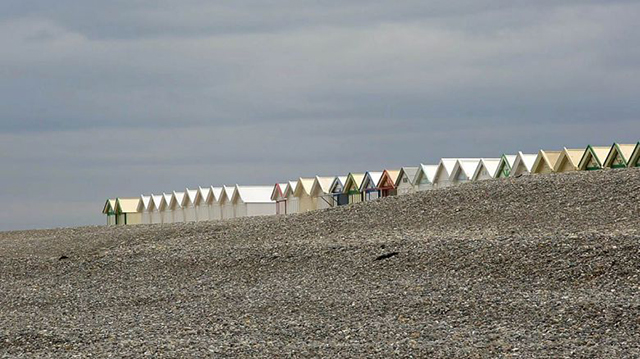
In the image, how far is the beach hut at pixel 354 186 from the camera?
2116 inches

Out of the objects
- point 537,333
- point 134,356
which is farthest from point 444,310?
point 134,356

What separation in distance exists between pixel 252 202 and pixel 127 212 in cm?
1592

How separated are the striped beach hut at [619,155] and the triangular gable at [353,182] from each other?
54.6ft

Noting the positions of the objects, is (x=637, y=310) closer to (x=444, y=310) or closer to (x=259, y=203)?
(x=444, y=310)

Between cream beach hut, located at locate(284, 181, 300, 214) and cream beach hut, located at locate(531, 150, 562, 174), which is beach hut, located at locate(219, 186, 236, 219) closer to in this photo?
cream beach hut, located at locate(284, 181, 300, 214)

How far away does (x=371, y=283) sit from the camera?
19312 mm

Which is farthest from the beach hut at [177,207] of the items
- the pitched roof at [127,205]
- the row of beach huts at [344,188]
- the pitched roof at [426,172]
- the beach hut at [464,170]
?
the beach hut at [464,170]

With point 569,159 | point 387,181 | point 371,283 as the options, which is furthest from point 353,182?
point 371,283

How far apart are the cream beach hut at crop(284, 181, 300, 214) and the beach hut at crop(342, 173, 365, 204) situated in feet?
15.1

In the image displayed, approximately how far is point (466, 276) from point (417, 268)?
4.55ft

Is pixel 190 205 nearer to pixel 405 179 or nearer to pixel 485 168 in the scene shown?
pixel 405 179

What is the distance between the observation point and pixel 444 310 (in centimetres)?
1648

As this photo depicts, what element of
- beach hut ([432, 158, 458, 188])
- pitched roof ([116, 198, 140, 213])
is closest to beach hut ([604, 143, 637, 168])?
beach hut ([432, 158, 458, 188])

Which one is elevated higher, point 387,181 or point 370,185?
point 387,181
